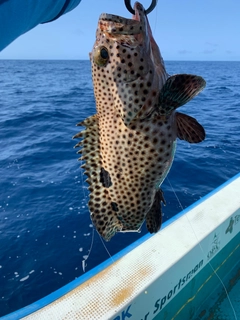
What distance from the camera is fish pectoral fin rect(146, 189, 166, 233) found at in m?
1.91

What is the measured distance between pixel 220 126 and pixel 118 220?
54.1 ft

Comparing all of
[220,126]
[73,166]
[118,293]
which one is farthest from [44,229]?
[220,126]

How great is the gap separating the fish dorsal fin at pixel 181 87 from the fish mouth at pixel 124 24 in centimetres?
37

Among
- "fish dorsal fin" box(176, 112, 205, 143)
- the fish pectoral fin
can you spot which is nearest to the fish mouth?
"fish dorsal fin" box(176, 112, 205, 143)

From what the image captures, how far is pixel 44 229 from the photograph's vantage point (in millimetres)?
7875

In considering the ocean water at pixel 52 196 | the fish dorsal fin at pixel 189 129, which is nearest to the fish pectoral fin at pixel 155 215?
the fish dorsal fin at pixel 189 129

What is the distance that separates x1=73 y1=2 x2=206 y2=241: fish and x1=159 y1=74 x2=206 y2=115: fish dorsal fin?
22 mm

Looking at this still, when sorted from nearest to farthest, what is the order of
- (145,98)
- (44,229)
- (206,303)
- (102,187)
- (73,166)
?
(145,98), (102,187), (206,303), (44,229), (73,166)

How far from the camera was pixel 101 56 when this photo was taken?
1.79m

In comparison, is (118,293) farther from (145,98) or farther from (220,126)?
(220,126)

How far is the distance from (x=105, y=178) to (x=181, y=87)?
28.6 inches

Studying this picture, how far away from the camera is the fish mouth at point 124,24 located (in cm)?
165

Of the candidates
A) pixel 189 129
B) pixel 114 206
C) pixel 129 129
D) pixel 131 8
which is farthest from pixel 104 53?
pixel 114 206

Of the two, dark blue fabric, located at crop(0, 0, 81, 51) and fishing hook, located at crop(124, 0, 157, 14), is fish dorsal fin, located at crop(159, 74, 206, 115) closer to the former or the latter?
fishing hook, located at crop(124, 0, 157, 14)
